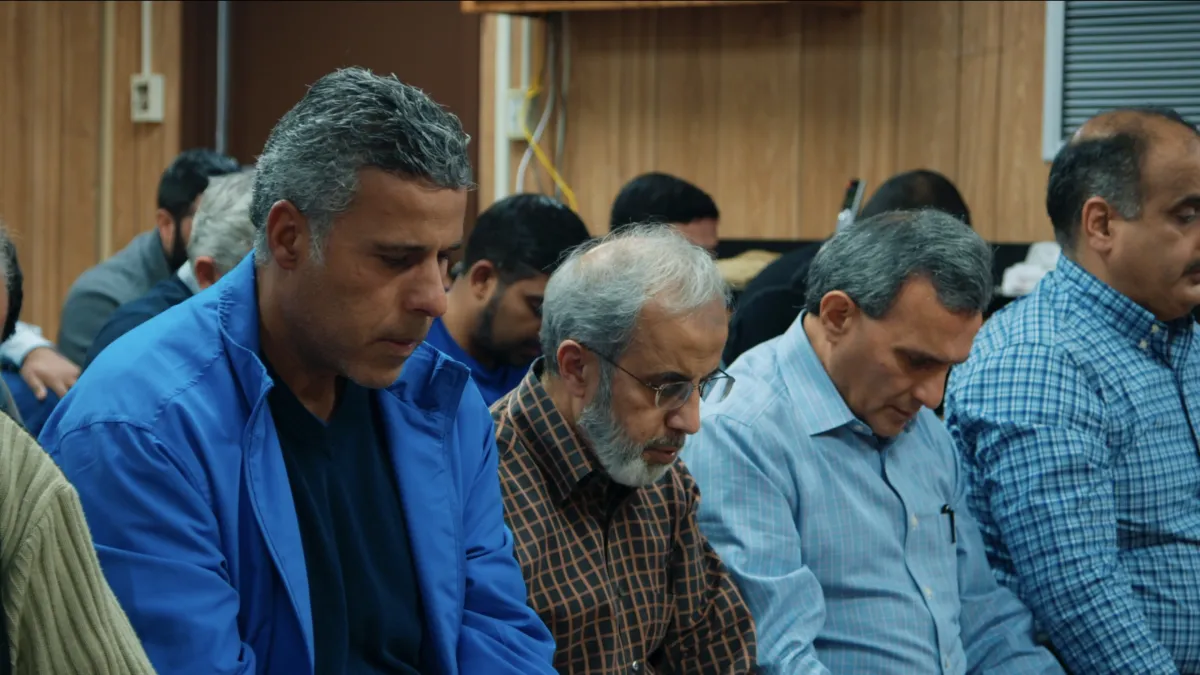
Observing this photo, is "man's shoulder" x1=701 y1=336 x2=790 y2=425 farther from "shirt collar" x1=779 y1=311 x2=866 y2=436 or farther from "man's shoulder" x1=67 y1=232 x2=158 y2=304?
"man's shoulder" x1=67 y1=232 x2=158 y2=304

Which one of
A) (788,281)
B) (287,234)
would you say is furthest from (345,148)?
(788,281)

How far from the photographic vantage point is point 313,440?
175 centimetres

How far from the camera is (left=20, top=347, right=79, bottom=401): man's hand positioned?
2.95m

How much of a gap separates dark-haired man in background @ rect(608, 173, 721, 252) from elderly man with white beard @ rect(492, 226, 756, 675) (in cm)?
210

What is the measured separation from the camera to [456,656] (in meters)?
1.85

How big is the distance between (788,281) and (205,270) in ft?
4.65

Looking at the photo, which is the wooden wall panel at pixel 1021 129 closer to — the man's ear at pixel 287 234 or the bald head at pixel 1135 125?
the bald head at pixel 1135 125

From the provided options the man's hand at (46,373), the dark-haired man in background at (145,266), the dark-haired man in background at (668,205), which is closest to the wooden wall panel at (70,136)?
the dark-haired man in background at (145,266)

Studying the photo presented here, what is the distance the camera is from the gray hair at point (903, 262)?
245 centimetres

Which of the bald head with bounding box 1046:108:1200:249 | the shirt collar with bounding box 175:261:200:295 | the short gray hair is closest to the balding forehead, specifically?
the bald head with bounding box 1046:108:1200:249

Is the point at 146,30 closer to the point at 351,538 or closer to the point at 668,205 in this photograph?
the point at 668,205

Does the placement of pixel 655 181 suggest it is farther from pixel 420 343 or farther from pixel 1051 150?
pixel 420 343

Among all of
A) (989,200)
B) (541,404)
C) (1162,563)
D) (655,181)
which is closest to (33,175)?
(655,181)

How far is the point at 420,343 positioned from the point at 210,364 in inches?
10.3
